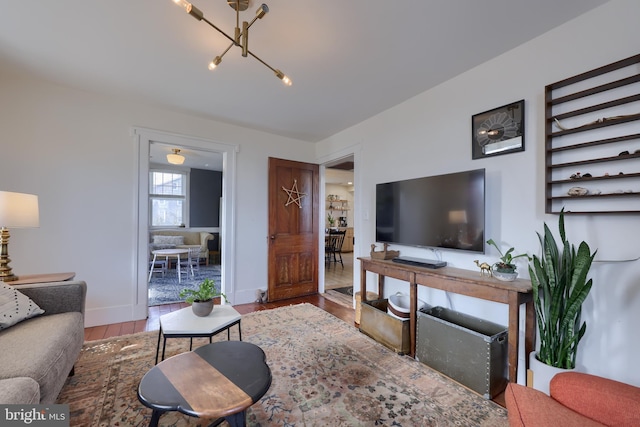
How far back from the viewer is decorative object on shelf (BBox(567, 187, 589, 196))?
166 centimetres

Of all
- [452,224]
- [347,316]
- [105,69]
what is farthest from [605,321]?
[105,69]

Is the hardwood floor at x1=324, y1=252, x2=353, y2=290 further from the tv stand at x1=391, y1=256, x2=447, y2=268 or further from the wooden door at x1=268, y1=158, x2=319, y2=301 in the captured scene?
the tv stand at x1=391, y1=256, x2=447, y2=268

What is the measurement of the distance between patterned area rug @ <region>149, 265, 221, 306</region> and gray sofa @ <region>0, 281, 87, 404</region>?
5.97ft

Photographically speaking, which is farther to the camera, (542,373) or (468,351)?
(468,351)

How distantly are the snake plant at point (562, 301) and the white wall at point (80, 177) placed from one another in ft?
12.4

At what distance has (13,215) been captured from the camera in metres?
1.92

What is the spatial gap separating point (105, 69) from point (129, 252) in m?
1.87

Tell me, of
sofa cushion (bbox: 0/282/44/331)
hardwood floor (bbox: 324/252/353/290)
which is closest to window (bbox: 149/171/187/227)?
hardwood floor (bbox: 324/252/353/290)

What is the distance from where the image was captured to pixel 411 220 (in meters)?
2.62

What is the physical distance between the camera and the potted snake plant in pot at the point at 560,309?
1469 millimetres

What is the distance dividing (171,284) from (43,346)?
3.65m

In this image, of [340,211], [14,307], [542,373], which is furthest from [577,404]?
[340,211]

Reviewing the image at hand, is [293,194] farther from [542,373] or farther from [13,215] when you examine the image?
[542,373]

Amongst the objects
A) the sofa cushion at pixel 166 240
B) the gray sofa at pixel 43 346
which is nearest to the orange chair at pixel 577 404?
the gray sofa at pixel 43 346
